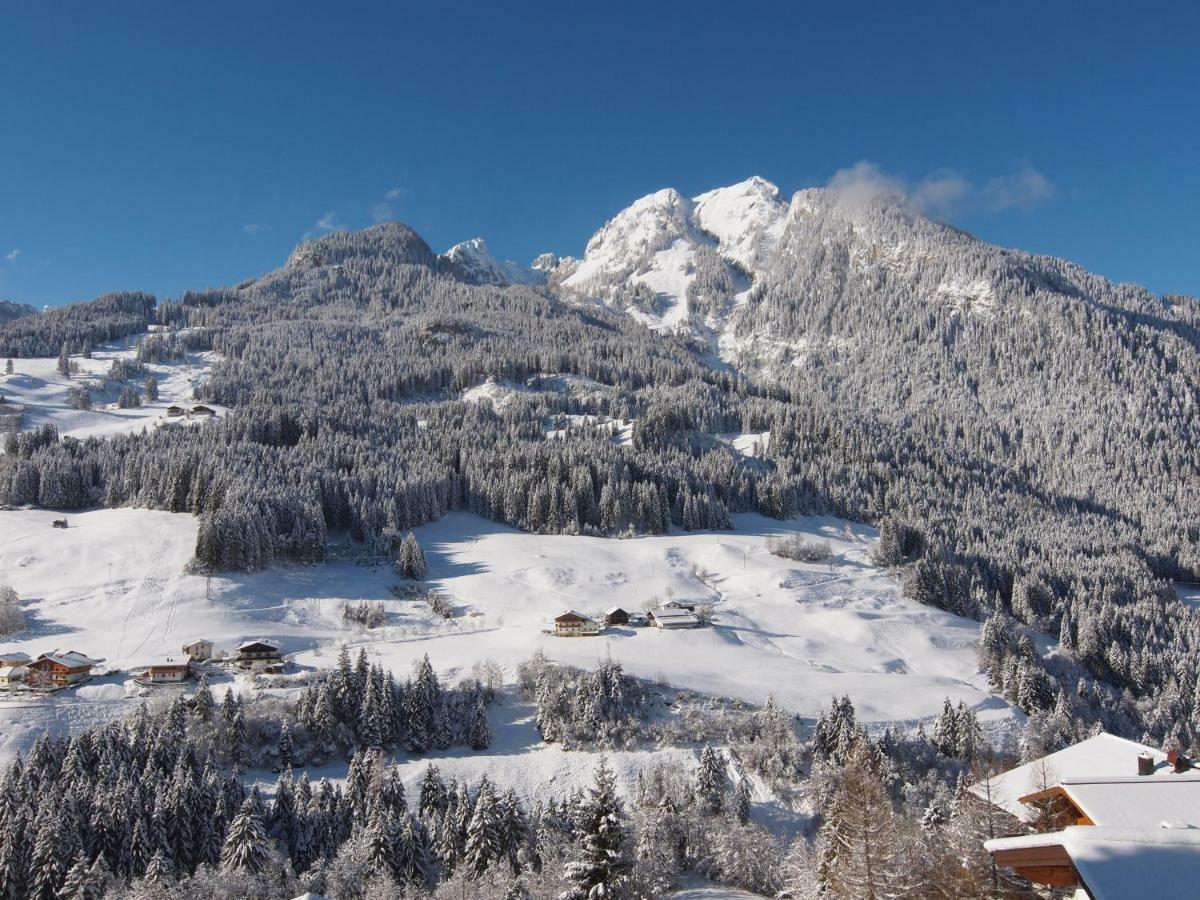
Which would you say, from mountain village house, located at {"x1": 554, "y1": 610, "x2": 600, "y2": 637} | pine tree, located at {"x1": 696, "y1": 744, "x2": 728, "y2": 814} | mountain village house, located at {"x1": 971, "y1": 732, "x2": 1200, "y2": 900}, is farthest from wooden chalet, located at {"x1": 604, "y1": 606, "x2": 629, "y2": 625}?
mountain village house, located at {"x1": 971, "y1": 732, "x2": 1200, "y2": 900}

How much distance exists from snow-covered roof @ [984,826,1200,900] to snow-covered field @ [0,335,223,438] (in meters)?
146

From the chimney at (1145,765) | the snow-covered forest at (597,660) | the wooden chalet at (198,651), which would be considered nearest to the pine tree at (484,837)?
the snow-covered forest at (597,660)

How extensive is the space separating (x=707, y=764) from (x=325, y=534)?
69.0m

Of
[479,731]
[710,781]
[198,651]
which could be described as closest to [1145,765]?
[710,781]

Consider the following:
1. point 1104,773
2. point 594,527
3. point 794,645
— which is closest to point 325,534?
point 594,527

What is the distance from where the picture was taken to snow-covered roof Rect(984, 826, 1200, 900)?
57.4 feet

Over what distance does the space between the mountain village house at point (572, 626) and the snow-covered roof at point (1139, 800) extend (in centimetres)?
6213

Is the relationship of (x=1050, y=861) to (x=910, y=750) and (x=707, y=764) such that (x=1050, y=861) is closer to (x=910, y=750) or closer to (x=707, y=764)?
(x=707, y=764)

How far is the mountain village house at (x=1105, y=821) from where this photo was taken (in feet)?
58.4

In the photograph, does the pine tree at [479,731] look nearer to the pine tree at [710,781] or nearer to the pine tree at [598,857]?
the pine tree at [710,781]

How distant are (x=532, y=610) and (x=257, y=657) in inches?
1221

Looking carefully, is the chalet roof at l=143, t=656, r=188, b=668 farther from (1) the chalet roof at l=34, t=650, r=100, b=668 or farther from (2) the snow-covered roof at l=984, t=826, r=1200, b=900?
(2) the snow-covered roof at l=984, t=826, r=1200, b=900

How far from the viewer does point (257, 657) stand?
72625 mm

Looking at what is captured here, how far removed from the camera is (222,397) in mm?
164000
